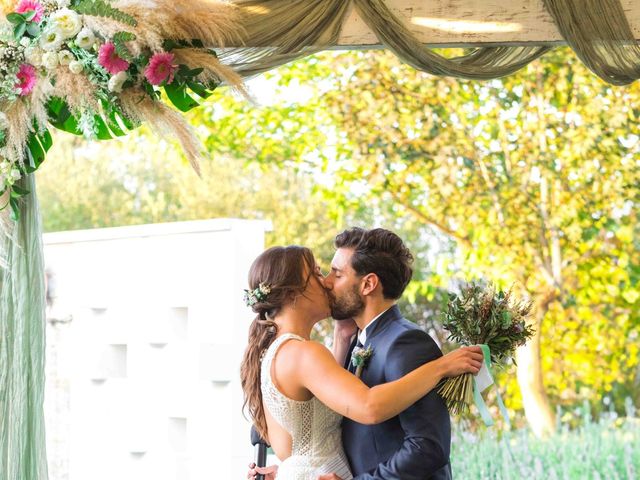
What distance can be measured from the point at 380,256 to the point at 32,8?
4.12 ft

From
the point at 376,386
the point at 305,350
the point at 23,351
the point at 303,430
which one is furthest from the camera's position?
the point at 23,351

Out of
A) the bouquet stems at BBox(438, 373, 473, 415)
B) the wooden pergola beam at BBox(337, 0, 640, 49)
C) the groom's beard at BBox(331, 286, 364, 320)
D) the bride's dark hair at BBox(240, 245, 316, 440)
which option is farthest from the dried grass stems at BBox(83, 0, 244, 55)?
the bouquet stems at BBox(438, 373, 473, 415)

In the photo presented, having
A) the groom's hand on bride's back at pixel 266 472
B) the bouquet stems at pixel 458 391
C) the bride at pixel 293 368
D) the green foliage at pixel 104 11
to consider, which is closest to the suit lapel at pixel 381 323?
the bride at pixel 293 368

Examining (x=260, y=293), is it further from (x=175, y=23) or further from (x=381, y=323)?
(x=175, y=23)

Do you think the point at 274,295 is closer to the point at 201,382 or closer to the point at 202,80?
the point at 202,80

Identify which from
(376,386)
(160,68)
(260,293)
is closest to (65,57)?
(160,68)

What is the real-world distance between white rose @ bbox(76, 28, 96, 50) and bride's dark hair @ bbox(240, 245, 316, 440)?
0.80 m

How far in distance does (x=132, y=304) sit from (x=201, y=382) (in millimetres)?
618

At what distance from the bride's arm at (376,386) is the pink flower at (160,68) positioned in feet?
3.16

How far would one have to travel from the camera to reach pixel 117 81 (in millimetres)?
2766

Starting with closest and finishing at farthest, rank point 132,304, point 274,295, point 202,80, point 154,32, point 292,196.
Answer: point 274,295
point 154,32
point 202,80
point 132,304
point 292,196

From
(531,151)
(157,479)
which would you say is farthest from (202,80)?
(531,151)

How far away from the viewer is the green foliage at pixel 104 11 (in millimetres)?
2738

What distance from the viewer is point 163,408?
4.47m
